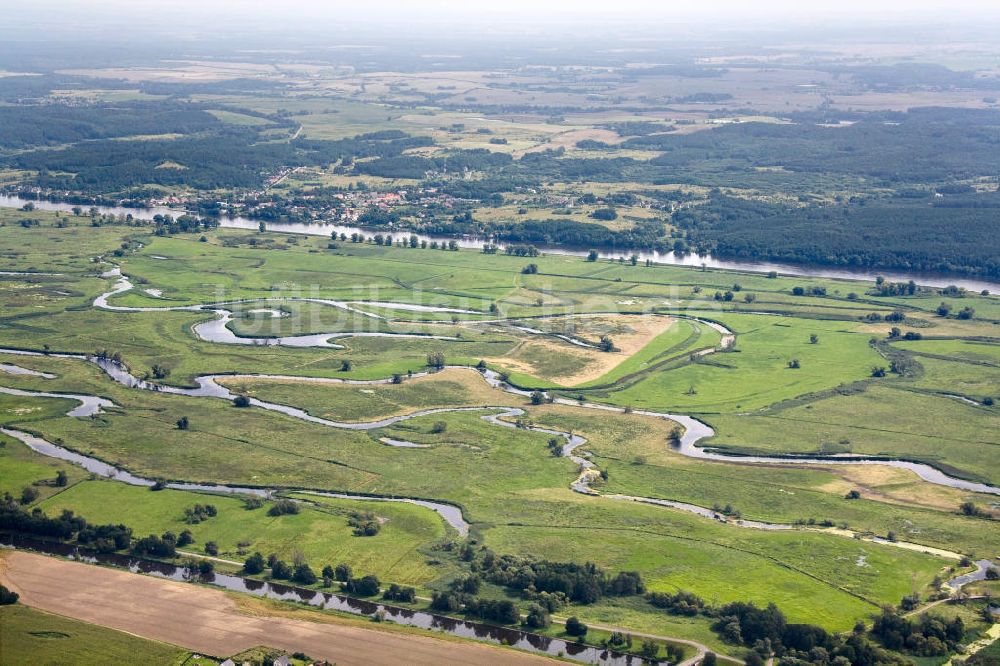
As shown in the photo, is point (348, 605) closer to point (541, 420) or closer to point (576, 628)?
point (576, 628)

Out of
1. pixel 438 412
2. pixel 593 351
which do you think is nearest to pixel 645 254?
pixel 593 351

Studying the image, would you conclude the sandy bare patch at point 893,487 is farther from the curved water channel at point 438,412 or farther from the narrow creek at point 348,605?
the narrow creek at point 348,605

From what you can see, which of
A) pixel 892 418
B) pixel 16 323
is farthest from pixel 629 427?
pixel 16 323

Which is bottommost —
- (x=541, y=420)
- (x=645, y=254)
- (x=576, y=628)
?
(x=576, y=628)

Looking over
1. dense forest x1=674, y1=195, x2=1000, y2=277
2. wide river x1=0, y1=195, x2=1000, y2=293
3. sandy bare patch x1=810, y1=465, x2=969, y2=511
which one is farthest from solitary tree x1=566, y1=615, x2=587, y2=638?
dense forest x1=674, y1=195, x2=1000, y2=277

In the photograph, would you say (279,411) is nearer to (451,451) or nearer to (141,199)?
(451,451)

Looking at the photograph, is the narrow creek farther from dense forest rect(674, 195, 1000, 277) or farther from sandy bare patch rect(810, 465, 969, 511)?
dense forest rect(674, 195, 1000, 277)
